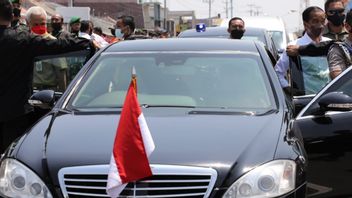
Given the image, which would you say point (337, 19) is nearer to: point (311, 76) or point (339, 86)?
point (311, 76)

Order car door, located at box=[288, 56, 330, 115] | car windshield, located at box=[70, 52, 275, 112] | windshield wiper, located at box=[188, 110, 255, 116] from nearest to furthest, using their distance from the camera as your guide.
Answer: windshield wiper, located at box=[188, 110, 255, 116]
car windshield, located at box=[70, 52, 275, 112]
car door, located at box=[288, 56, 330, 115]

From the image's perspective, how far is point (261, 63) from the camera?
4.78 meters

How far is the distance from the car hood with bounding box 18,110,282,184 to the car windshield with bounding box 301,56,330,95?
1.78 meters

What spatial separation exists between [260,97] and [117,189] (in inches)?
61.9

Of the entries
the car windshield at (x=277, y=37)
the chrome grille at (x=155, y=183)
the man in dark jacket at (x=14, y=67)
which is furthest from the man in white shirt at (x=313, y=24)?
the car windshield at (x=277, y=37)

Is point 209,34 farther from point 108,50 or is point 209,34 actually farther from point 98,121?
point 98,121

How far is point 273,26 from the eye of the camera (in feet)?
44.8

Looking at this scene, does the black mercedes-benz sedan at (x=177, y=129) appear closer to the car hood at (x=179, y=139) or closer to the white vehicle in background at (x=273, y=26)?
the car hood at (x=179, y=139)

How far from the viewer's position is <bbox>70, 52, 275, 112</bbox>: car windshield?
4.41 m

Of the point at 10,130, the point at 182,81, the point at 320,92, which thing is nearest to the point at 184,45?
the point at 182,81

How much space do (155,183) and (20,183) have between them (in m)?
0.79

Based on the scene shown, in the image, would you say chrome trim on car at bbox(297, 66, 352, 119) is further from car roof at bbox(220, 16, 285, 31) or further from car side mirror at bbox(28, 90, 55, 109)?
car roof at bbox(220, 16, 285, 31)

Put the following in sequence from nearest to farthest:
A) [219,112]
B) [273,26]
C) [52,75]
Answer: [219,112], [52,75], [273,26]

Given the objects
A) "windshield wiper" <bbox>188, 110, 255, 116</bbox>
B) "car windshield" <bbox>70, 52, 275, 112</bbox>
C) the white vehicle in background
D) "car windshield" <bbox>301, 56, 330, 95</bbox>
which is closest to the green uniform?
"car windshield" <bbox>70, 52, 275, 112</bbox>
